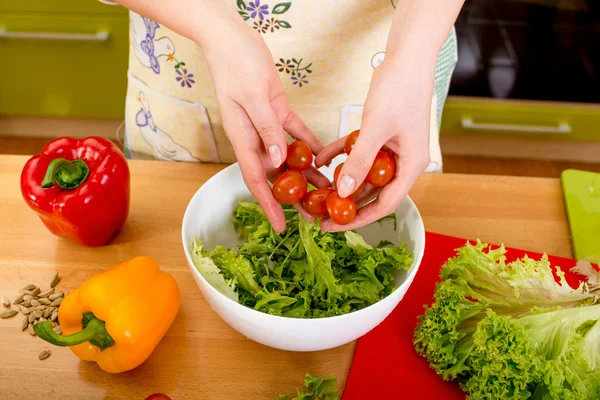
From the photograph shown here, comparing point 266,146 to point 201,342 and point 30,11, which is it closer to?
point 201,342

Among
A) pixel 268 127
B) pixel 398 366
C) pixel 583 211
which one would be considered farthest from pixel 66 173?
pixel 583 211

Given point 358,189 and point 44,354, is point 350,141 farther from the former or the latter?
point 44,354

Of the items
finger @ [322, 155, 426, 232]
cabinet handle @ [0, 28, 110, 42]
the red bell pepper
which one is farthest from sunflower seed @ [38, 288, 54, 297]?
cabinet handle @ [0, 28, 110, 42]

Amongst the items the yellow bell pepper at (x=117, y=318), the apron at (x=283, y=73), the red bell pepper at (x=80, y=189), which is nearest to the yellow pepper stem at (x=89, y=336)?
the yellow bell pepper at (x=117, y=318)

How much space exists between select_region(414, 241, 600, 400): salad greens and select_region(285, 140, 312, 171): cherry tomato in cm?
29

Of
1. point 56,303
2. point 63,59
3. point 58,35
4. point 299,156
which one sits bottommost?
point 63,59

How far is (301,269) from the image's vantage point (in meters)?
0.87

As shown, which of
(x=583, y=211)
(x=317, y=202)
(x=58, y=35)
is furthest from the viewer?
(x=58, y=35)

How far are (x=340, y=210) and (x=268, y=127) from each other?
167 millimetres

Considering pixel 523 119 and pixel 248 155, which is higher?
pixel 248 155

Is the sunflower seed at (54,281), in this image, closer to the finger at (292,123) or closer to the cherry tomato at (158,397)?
the cherry tomato at (158,397)

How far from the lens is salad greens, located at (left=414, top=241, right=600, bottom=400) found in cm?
71

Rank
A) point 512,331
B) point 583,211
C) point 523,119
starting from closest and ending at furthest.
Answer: point 512,331 < point 583,211 < point 523,119

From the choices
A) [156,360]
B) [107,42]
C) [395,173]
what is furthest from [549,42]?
[156,360]
